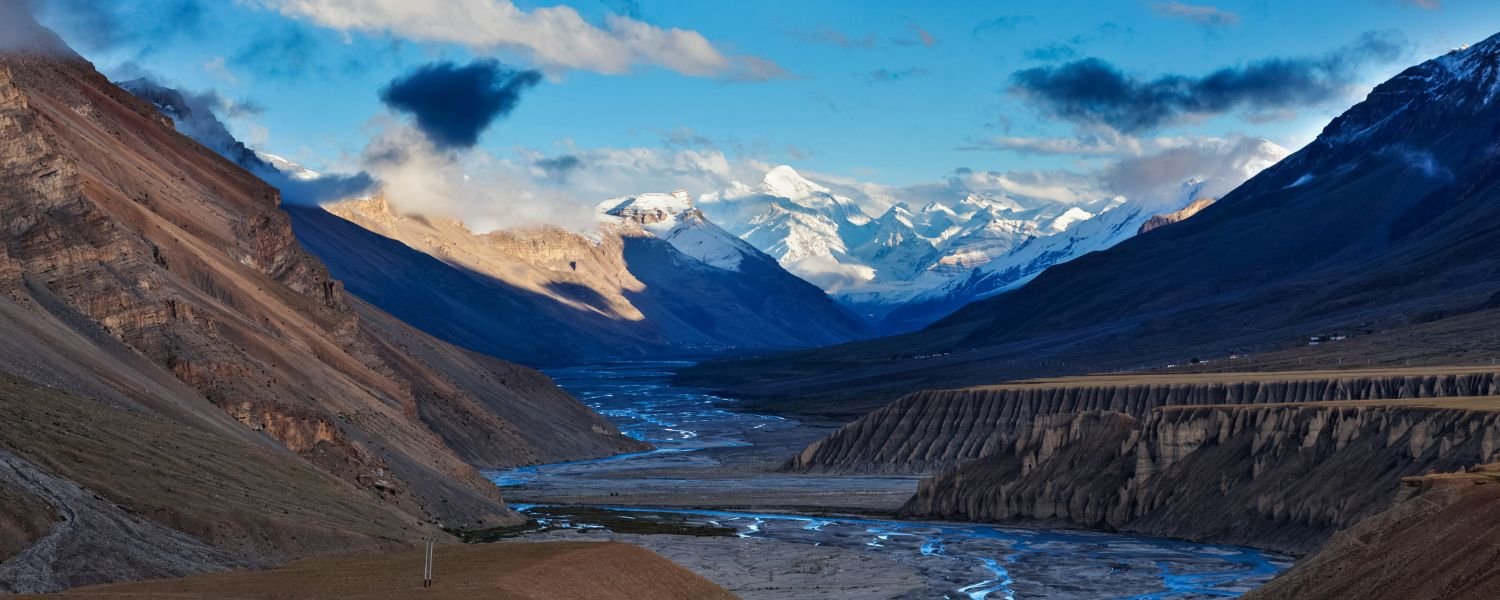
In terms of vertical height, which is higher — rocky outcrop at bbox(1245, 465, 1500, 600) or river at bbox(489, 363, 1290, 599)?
rocky outcrop at bbox(1245, 465, 1500, 600)

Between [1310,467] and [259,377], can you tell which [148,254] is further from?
[1310,467]

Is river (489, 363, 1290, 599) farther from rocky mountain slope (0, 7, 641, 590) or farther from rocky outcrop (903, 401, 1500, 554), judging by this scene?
rocky mountain slope (0, 7, 641, 590)

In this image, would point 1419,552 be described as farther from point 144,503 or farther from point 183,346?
point 183,346

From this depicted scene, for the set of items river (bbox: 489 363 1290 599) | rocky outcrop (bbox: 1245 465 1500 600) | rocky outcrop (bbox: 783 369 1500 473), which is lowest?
river (bbox: 489 363 1290 599)

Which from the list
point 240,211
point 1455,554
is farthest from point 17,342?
point 240,211

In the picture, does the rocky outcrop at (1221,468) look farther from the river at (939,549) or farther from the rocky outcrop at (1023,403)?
the rocky outcrop at (1023,403)

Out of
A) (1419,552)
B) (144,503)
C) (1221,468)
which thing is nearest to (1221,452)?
(1221,468)

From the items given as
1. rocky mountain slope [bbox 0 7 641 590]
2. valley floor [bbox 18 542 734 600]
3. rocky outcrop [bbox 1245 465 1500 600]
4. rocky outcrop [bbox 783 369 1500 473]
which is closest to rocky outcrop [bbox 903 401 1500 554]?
rocky outcrop [bbox 783 369 1500 473]
